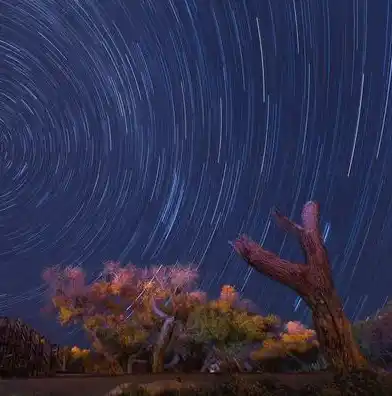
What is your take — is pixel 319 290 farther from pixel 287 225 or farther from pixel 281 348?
pixel 281 348

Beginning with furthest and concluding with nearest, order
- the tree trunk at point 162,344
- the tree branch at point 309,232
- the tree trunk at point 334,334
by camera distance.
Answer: the tree trunk at point 162,344 < the tree branch at point 309,232 < the tree trunk at point 334,334

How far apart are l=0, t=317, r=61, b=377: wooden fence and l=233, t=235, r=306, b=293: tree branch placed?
7.98m

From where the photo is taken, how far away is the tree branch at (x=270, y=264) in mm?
17547

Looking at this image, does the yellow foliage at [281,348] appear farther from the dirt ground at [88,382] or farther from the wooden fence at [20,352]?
the dirt ground at [88,382]

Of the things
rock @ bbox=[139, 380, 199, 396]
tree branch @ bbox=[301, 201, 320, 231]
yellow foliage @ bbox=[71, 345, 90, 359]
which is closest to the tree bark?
tree branch @ bbox=[301, 201, 320, 231]

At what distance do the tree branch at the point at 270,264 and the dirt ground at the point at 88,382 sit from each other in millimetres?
2963

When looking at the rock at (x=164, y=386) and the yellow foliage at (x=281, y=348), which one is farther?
the yellow foliage at (x=281, y=348)

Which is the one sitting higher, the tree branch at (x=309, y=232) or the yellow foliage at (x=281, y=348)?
the tree branch at (x=309, y=232)

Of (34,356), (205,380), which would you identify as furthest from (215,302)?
(205,380)

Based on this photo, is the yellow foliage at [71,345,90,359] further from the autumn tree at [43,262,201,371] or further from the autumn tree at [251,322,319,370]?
the autumn tree at [251,322,319,370]

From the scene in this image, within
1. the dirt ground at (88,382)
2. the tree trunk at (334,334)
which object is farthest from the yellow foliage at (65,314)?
the tree trunk at (334,334)

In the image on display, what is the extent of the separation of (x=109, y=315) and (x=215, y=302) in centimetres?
617

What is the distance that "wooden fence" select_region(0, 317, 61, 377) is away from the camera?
18.8m

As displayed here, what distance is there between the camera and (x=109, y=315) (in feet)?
108
